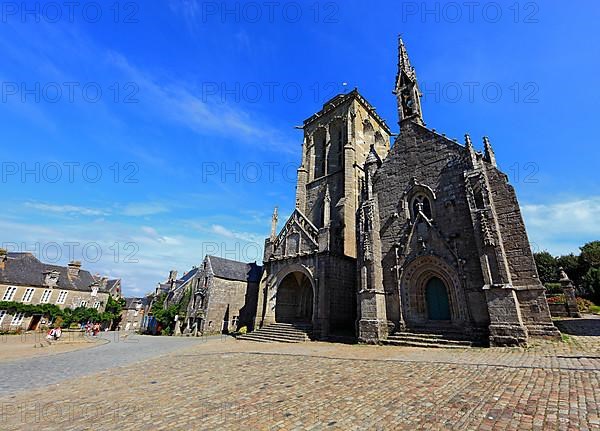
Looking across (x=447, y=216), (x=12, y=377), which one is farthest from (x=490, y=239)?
(x=12, y=377)

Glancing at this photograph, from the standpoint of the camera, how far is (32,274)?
108 ft

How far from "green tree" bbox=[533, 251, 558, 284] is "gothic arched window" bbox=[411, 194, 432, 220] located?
39.5m

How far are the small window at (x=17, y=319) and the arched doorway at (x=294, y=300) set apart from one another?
1174 inches

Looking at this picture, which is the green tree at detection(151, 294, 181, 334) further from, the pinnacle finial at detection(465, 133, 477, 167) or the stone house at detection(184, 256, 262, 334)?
the pinnacle finial at detection(465, 133, 477, 167)

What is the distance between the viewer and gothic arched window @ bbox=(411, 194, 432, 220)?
14499 mm

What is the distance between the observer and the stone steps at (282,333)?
16297mm

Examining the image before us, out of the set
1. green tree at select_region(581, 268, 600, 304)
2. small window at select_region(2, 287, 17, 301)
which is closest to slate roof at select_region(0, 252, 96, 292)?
small window at select_region(2, 287, 17, 301)

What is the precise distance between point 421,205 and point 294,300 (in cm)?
1181

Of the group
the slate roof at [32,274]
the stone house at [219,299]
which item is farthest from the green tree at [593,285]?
the slate roof at [32,274]

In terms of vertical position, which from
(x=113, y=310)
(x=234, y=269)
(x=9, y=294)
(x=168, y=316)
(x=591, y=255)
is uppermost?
(x=591, y=255)

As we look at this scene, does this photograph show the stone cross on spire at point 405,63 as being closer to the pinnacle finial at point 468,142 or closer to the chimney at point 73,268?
the pinnacle finial at point 468,142

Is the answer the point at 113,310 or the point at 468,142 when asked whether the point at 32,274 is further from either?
the point at 468,142

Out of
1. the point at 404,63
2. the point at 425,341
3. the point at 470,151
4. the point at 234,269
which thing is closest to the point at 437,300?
the point at 425,341

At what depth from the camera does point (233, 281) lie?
29938 mm
